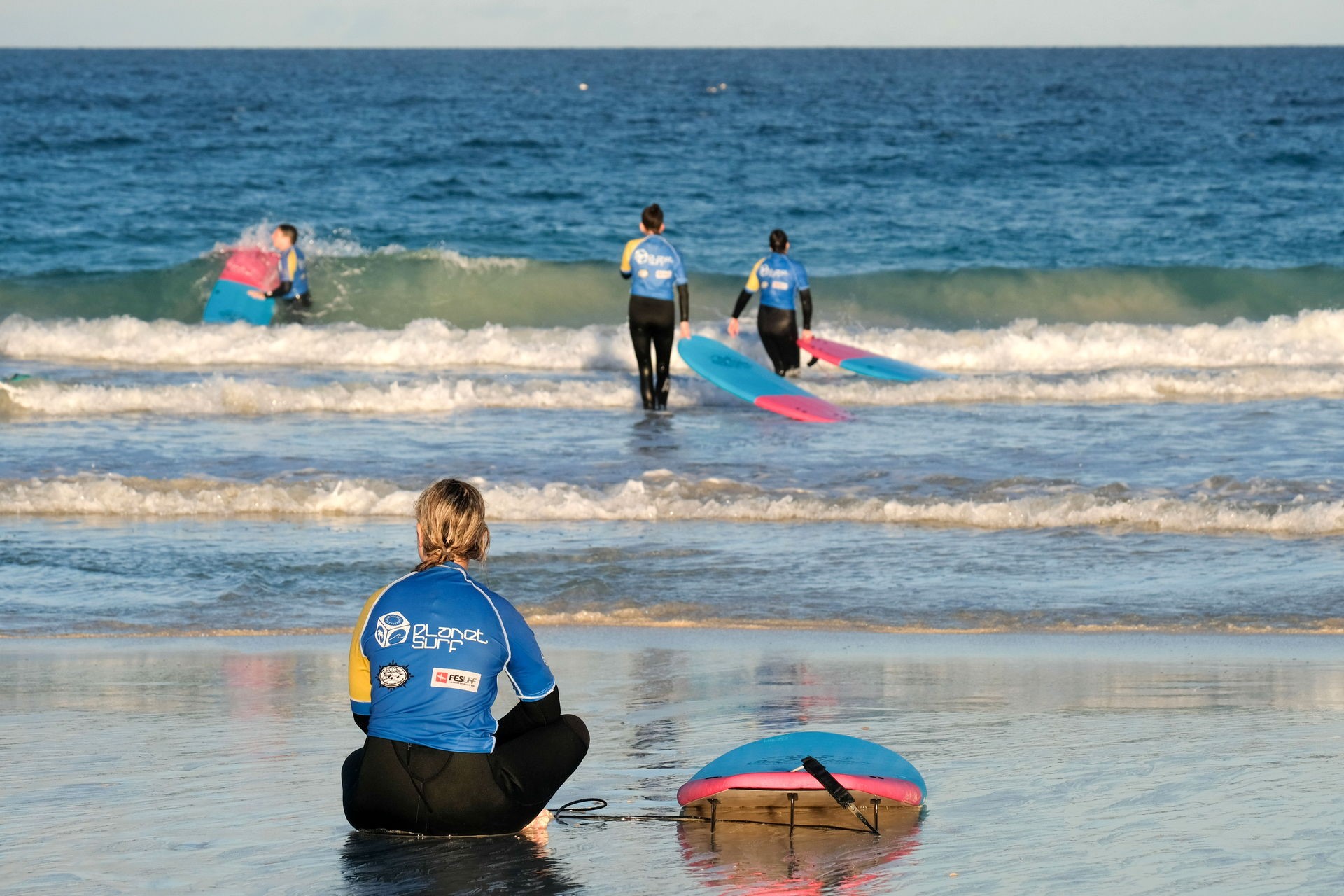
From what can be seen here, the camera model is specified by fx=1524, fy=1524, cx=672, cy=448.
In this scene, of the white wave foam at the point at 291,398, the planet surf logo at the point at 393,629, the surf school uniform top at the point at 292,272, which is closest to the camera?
the planet surf logo at the point at 393,629

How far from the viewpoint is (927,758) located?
4.47 m

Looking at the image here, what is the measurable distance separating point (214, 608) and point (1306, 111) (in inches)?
1894

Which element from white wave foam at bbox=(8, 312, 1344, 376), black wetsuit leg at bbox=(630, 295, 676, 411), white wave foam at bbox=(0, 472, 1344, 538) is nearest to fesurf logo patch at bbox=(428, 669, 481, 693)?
white wave foam at bbox=(0, 472, 1344, 538)

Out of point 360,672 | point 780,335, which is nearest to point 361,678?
point 360,672

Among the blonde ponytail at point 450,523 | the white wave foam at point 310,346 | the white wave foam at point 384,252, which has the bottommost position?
the blonde ponytail at point 450,523

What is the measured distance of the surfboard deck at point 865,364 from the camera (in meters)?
14.4

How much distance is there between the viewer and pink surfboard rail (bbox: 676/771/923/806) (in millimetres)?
3908

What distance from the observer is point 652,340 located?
42.1 feet

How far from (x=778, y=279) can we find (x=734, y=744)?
9402 mm

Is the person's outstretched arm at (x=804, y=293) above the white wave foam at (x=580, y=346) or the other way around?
above

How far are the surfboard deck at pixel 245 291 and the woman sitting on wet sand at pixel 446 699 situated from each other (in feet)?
46.7

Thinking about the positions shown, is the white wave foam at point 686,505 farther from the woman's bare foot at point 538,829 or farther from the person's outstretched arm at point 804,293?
the woman's bare foot at point 538,829

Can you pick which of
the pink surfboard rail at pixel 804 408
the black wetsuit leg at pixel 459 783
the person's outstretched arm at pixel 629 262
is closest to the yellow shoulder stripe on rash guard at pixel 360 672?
the black wetsuit leg at pixel 459 783

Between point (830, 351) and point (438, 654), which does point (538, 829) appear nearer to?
point (438, 654)
